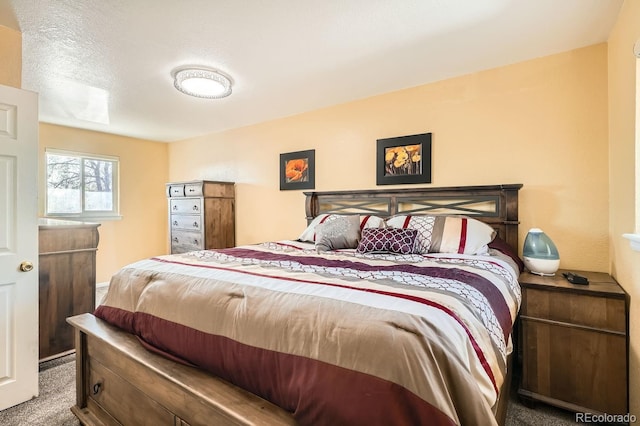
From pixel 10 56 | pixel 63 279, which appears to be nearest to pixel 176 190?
pixel 63 279

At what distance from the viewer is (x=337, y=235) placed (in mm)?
2582

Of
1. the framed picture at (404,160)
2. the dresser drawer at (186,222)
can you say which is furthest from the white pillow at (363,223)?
the dresser drawer at (186,222)

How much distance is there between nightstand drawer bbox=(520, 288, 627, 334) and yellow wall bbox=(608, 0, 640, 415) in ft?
0.25

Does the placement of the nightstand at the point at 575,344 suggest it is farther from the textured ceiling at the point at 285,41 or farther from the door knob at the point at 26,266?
the door knob at the point at 26,266

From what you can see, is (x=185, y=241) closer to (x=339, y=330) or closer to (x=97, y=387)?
(x=97, y=387)

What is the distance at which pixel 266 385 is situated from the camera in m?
1.03

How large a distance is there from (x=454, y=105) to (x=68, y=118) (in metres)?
4.46

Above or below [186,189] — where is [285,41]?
above

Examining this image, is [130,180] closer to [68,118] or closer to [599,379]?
[68,118]

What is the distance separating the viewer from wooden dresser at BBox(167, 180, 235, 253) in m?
4.08

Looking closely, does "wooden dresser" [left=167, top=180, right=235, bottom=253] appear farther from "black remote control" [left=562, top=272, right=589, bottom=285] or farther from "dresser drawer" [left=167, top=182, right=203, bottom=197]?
"black remote control" [left=562, top=272, right=589, bottom=285]

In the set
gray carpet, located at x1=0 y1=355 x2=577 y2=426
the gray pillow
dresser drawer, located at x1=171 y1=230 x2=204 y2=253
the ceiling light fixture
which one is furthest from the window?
the gray pillow

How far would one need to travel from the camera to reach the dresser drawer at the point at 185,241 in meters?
4.08

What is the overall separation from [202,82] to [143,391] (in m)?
2.30
